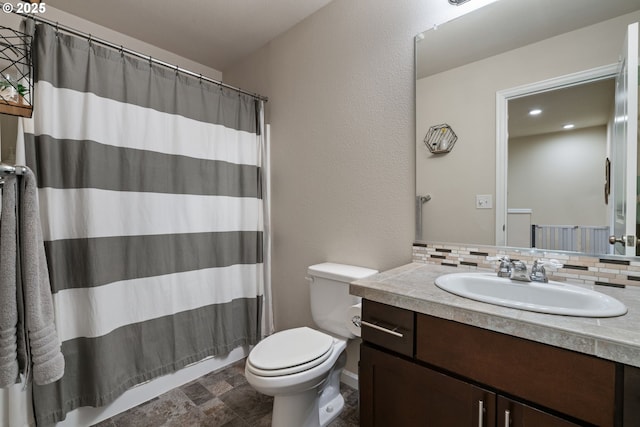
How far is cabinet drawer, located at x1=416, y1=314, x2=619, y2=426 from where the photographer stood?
638 mm

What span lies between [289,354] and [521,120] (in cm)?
145

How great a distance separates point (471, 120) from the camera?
1.34m

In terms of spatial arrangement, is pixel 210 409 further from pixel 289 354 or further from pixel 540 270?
pixel 540 270

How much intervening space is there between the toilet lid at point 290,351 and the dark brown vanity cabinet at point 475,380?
291mm

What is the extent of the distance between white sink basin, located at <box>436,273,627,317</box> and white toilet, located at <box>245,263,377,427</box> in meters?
0.56

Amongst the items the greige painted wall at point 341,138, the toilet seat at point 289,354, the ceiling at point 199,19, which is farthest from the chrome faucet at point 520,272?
the ceiling at point 199,19

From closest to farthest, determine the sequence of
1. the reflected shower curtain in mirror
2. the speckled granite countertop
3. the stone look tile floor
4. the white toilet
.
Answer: the speckled granite countertop → the white toilet → the reflected shower curtain in mirror → the stone look tile floor

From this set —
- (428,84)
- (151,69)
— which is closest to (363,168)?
(428,84)

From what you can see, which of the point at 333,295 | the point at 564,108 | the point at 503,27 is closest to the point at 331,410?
the point at 333,295

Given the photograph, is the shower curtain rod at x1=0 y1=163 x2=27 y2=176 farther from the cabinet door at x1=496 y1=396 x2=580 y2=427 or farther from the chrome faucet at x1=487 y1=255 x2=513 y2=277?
the chrome faucet at x1=487 y1=255 x2=513 y2=277

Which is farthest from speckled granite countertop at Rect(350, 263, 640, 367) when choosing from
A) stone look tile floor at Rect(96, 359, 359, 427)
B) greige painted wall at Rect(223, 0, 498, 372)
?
stone look tile floor at Rect(96, 359, 359, 427)

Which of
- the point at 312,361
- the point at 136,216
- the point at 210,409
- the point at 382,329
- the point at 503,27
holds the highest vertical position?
the point at 503,27

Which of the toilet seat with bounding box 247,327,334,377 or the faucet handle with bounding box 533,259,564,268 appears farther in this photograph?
the toilet seat with bounding box 247,327,334,377

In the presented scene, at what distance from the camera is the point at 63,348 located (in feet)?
4.60
